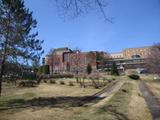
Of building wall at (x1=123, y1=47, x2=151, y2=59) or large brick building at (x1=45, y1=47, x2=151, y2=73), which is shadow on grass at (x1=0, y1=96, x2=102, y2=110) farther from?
building wall at (x1=123, y1=47, x2=151, y2=59)

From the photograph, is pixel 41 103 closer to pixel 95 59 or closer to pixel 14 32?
pixel 14 32

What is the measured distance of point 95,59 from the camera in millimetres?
148125

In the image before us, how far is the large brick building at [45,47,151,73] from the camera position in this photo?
436 feet

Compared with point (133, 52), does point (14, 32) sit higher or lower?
lower

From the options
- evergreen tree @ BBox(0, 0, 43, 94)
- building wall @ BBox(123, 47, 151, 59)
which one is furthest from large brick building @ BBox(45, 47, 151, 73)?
evergreen tree @ BBox(0, 0, 43, 94)

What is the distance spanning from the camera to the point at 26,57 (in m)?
29.8

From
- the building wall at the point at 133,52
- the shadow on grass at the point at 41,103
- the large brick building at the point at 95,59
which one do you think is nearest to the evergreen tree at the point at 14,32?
the shadow on grass at the point at 41,103

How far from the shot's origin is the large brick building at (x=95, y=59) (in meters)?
133

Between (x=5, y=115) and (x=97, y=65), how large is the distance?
136 metres

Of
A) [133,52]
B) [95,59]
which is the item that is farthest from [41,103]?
[133,52]

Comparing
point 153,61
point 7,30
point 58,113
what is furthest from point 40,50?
point 153,61

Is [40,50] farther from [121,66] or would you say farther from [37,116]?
[121,66]

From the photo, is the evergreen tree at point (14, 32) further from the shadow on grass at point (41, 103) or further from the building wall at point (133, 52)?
the building wall at point (133, 52)

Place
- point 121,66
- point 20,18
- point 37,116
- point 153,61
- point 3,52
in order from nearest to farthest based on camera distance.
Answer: point 37,116, point 3,52, point 20,18, point 153,61, point 121,66
